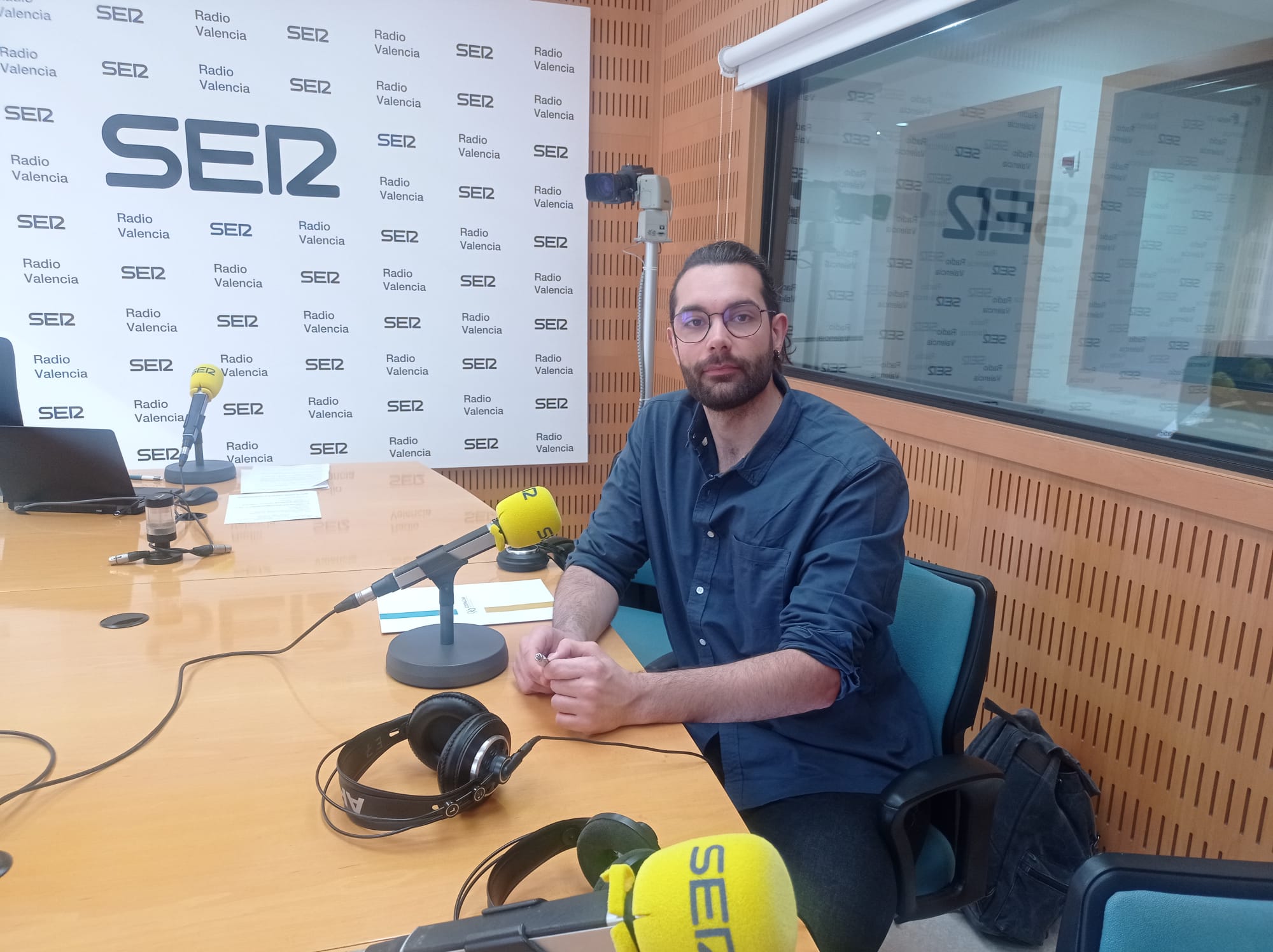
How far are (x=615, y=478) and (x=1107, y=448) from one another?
3.63 feet

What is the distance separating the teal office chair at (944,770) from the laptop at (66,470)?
185cm

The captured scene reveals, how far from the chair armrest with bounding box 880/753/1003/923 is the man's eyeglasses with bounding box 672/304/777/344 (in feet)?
2.72

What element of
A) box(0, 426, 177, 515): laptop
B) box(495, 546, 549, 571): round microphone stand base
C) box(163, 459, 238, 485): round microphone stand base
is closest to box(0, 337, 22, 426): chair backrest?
box(0, 426, 177, 515): laptop

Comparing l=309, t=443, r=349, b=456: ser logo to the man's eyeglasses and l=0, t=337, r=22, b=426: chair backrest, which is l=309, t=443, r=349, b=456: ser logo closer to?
l=0, t=337, r=22, b=426: chair backrest

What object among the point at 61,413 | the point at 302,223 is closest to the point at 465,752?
the point at 302,223

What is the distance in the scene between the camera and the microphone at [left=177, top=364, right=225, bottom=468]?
7.55 feet

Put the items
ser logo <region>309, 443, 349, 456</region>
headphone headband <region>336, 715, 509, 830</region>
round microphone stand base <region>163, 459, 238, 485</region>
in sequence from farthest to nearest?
ser logo <region>309, 443, 349, 456</region> → round microphone stand base <region>163, 459, 238, 485</region> → headphone headband <region>336, 715, 509, 830</region>

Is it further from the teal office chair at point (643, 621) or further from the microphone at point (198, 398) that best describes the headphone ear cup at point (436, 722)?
the microphone at point (198, 398)

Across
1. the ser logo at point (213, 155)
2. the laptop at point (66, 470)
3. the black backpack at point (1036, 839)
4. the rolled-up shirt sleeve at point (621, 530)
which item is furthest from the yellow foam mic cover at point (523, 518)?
the ser logo at point (213, 155)

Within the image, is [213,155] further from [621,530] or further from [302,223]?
[621,530]

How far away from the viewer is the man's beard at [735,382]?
160cm

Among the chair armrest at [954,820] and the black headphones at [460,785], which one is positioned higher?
the black headphones at [460,785]

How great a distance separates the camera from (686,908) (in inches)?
20.4

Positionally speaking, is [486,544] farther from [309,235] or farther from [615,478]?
[309,235]
